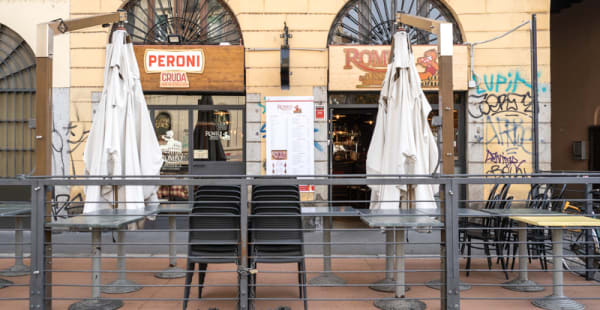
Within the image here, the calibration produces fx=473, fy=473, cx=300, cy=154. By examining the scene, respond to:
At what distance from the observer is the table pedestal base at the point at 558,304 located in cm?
471

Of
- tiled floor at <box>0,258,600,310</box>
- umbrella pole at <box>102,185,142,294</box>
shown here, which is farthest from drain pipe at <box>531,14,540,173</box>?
umbrella pole at <box>102,185,142,294</box>

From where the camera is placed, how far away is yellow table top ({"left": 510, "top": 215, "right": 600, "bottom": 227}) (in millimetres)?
4516

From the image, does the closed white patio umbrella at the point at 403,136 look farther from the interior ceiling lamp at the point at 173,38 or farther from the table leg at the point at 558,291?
the interior ceiling lamp at the point at 173,38

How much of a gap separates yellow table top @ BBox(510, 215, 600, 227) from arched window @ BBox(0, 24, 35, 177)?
9135 mm

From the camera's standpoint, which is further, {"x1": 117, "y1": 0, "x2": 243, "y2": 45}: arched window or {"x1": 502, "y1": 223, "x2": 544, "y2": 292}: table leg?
{"x1": 117, "y1": 0, "x2": 243, "y2": 45}: arched window

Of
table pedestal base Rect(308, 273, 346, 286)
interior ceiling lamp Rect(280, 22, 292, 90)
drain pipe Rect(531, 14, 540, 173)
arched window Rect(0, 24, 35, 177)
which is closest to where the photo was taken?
table pedestal base Rect(308, 273, 346, 286)

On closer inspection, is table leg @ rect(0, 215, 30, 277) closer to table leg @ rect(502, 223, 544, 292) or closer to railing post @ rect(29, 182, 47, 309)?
railing post @ rect(29, 182, 47, 309)

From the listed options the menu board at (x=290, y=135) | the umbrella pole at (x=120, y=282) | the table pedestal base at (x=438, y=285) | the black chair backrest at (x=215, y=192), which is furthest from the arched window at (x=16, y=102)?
the table pedestal base at (x=438, y=285)

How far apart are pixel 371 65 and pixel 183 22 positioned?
12.9 ft

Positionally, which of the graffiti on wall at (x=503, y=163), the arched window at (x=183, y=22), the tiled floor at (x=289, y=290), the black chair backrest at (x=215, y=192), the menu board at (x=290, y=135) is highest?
the arched window at (x=183, y=22)

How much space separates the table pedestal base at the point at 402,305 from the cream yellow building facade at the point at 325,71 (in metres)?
4.95

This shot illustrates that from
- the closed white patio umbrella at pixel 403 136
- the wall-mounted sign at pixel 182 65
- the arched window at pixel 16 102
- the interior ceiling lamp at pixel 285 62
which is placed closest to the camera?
the closed white patio umbrella at pixel 403 136

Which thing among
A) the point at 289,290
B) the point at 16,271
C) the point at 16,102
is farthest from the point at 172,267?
the point at 16,102

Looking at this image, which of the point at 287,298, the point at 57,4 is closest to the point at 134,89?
the point at 287,298
